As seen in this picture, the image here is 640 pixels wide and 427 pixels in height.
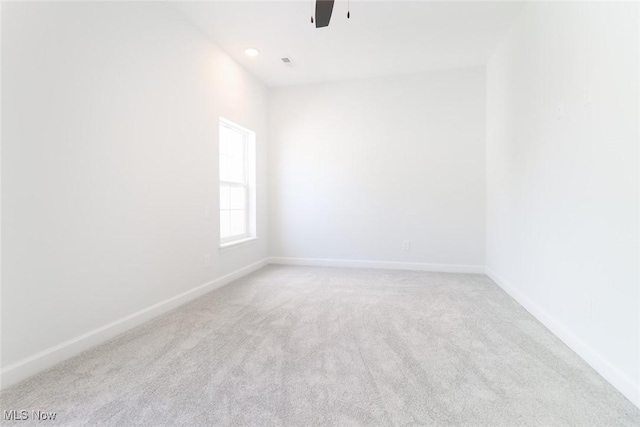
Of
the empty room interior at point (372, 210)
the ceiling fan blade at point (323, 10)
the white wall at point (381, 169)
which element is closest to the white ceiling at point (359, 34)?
the empty room interior at point (372, 210)

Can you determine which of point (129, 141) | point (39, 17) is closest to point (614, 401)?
point (129, 141)

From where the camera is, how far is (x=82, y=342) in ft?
6.51

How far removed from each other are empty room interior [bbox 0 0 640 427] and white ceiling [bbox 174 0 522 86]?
0.03m

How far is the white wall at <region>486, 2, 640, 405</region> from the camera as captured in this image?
5.03 feet

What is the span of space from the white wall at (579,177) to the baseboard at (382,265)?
1004 mm

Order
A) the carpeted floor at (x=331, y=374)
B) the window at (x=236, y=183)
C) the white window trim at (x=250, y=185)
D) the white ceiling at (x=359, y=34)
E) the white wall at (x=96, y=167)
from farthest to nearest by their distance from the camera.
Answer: the white window trim at (x=250, y=185) → the window at (x=236, y=183) → the white ceiling at (x=359, y=34) → the white wall at (x=96, y=167) → the carpeted floor at (x=331, y=374)

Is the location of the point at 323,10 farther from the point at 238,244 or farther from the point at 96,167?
the point at 238,244

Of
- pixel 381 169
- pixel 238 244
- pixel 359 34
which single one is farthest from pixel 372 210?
pixel 359 34

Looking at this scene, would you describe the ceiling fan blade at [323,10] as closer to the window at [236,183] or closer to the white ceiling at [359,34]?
the white ceiling at [359,34]

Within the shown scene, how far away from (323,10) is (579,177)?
73.7 inches

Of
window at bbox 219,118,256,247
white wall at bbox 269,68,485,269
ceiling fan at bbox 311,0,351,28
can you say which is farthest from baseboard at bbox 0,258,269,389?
ceiling fan at bbox 311,0,351,28

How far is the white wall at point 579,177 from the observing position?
153cm

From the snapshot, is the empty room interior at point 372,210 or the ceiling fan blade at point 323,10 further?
the ceiling fan blade at point 323,10

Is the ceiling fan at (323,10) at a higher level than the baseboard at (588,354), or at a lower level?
higher
